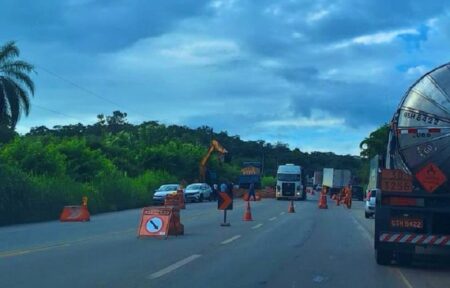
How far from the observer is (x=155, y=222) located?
2189cm

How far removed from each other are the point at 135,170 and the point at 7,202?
122 ft

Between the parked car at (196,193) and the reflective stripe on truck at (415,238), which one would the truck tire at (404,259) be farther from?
the parked car at (196,193)

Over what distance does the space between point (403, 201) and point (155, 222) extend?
30.1 feet

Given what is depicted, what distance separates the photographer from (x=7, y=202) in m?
33.4

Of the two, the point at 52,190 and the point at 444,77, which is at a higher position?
the point at 444,77

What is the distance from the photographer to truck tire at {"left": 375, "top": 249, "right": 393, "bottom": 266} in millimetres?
15289

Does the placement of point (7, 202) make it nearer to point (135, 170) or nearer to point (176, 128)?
point (135, 170)

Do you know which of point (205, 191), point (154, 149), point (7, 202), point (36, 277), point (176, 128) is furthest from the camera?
point (176, 128)

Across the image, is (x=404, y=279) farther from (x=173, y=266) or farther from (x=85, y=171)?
(x=85, y=171)

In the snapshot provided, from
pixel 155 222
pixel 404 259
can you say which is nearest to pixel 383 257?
pixel 404 259

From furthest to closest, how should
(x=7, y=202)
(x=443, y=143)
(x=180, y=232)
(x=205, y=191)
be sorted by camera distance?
1. (x=205, y=191)
2. (x=7, y=202)
3. (x=180, y=232)
4. (x=443, y=143)

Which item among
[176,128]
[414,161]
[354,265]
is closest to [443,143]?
[414,161]

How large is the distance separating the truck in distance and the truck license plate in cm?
5150

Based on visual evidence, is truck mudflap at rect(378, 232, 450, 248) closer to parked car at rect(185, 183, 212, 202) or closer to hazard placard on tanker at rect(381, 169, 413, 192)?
hazard placard on tanker at rect(381, 169, 413, 192)
